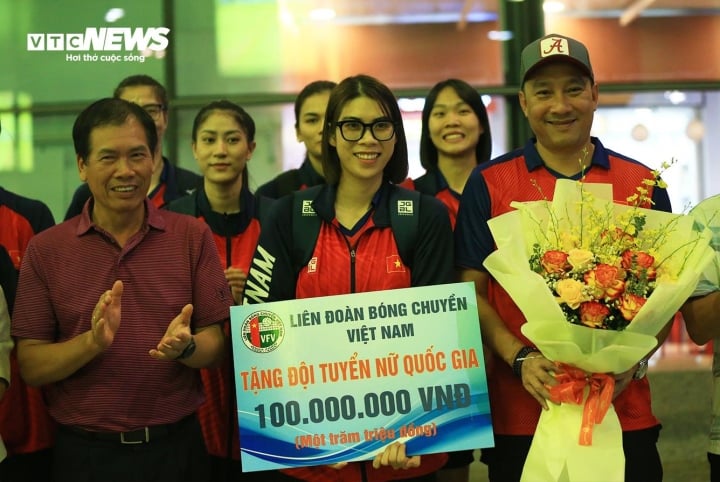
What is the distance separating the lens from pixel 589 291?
8.84ft

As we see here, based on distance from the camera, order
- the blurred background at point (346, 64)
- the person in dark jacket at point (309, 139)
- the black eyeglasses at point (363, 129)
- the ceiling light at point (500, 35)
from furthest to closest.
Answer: the ceiling light at point (500, 35)
the blurred background at point (346, 64)
the person in dark jacket at point (309, 139)
the black eyeglasses at point (363, 129)

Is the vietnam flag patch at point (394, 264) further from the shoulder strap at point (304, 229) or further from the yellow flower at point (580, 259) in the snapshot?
the yellow flower at point (580, 259)

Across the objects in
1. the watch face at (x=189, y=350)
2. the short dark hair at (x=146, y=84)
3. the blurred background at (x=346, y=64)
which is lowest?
the watch face at (x=189, y=350)

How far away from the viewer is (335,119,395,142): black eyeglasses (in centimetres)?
322

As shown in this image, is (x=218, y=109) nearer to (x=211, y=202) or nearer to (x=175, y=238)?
(x=211, y=202)

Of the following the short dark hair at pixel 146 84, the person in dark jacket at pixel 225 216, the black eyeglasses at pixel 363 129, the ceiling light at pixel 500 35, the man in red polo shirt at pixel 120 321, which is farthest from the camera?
the ceiling light at pixel 500 35

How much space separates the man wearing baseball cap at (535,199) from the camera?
3111mm

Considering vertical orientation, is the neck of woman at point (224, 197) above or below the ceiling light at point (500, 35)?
below

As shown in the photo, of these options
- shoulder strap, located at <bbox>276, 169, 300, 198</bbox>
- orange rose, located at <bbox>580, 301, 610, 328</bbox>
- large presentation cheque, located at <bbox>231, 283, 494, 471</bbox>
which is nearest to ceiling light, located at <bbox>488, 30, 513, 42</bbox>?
shoulder strap, located at <bbox>276, 169, 300, 198</bbox>

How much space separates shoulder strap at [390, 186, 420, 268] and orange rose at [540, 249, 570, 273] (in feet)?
1.77

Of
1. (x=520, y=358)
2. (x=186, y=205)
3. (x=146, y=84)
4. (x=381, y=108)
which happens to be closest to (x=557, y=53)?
(x=381, y=108)

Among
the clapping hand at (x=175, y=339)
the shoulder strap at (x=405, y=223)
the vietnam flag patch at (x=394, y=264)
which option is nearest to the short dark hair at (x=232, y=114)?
the shoulder strap at (x=405, y=223)

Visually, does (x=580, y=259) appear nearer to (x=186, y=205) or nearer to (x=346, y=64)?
(x=186, y=205)

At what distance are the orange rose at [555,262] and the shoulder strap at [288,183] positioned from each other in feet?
6.93
